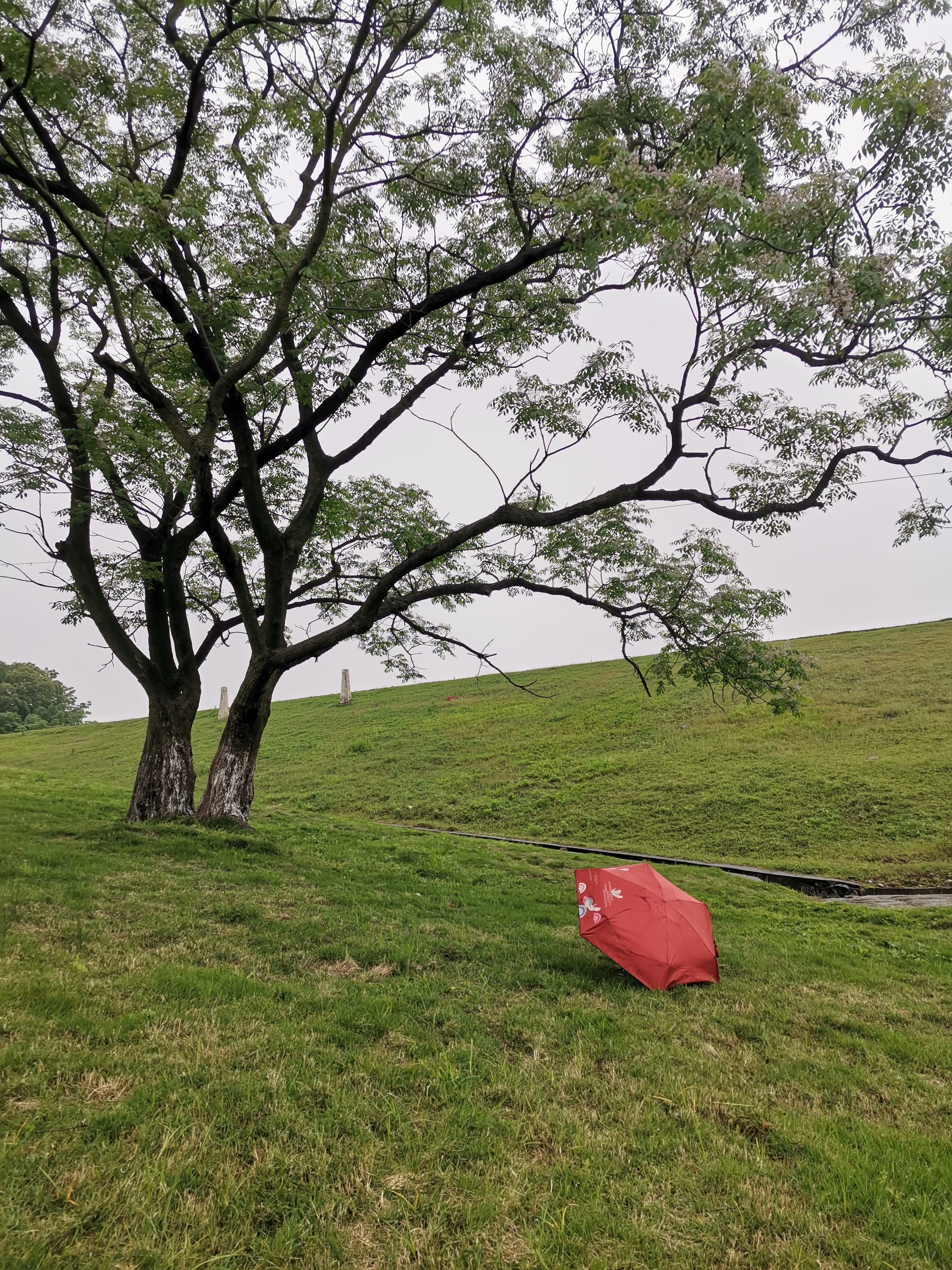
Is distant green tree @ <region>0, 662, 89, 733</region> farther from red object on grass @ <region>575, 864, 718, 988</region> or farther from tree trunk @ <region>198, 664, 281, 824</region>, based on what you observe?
red object on grass @ <region>575, 864, 718, 988</region>

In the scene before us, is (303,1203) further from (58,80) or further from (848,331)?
(58,80)

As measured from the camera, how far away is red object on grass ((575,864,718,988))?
573 cm

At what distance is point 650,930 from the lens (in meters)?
5.79

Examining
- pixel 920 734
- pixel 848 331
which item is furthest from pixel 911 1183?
pixel 920 734

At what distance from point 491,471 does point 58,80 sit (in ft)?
22.5

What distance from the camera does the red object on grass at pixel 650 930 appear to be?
573 cm

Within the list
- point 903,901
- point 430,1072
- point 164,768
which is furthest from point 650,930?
point 164,768

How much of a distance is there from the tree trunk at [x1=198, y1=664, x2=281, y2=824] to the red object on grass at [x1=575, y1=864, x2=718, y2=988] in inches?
294

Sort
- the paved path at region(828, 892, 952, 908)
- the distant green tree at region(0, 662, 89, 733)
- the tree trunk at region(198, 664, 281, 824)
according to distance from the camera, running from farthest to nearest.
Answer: the distant green tree at region(0, 662, 89, 733) < the tree trunk at region(198, 664, 281, 824) < the paved path at region(828, 892, 952, 908)

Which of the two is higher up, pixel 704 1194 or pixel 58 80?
pixel 58 80

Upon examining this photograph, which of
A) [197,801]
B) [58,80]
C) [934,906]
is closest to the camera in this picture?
[58,80]

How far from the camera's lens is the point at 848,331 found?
273 inches

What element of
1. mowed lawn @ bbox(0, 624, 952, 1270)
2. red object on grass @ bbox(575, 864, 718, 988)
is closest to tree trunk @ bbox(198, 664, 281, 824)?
mowed lawn @ bbox(0, 624, 952, 1270)

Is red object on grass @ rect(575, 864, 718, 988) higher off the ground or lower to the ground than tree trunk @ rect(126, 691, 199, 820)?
lower
